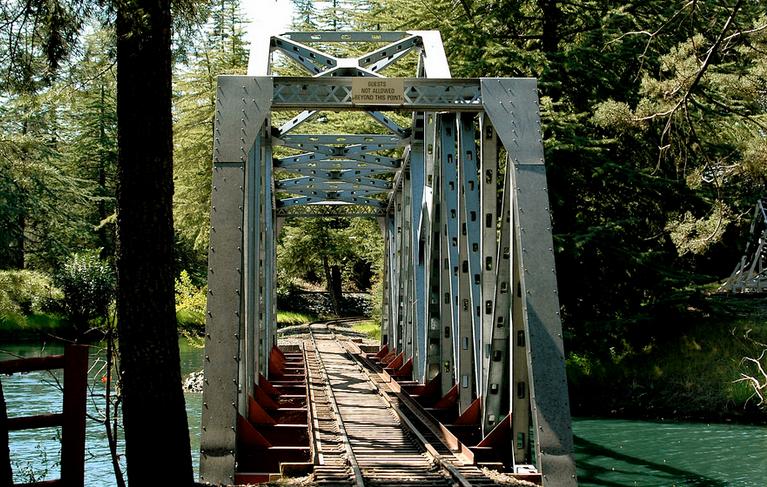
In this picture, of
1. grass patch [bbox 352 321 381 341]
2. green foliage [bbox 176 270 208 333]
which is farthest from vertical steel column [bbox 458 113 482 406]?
grass patch [bbox 352 321 381 341]

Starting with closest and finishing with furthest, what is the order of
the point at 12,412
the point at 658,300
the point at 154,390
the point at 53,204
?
the point at 154,390 < the point at 12,412 < the point at 658,300 < the point at 53,204

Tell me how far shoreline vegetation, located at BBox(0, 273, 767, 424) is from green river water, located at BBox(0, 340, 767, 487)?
960 millimetres

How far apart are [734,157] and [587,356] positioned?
619 centimetres

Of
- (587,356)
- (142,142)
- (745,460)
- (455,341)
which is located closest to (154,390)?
(142,142)

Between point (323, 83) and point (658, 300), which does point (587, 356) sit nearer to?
point (658, 300)

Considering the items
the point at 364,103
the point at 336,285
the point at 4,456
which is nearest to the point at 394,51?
the point at 364,103

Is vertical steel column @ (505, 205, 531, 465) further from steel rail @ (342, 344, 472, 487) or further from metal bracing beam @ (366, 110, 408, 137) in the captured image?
metal bracing beam @ (366, 110, 408, 137)

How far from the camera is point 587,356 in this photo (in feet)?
73.8

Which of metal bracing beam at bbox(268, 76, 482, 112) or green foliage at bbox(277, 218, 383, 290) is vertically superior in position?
green foliage at bbox(277, 218, 383, 290)

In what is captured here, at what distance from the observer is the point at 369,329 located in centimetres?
3747

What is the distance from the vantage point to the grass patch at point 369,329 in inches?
1394

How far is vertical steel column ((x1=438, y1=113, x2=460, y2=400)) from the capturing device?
1066 cm

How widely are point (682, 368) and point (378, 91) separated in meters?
15.0

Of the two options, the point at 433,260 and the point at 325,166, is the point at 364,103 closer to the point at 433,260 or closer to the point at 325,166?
the point at 433,260
